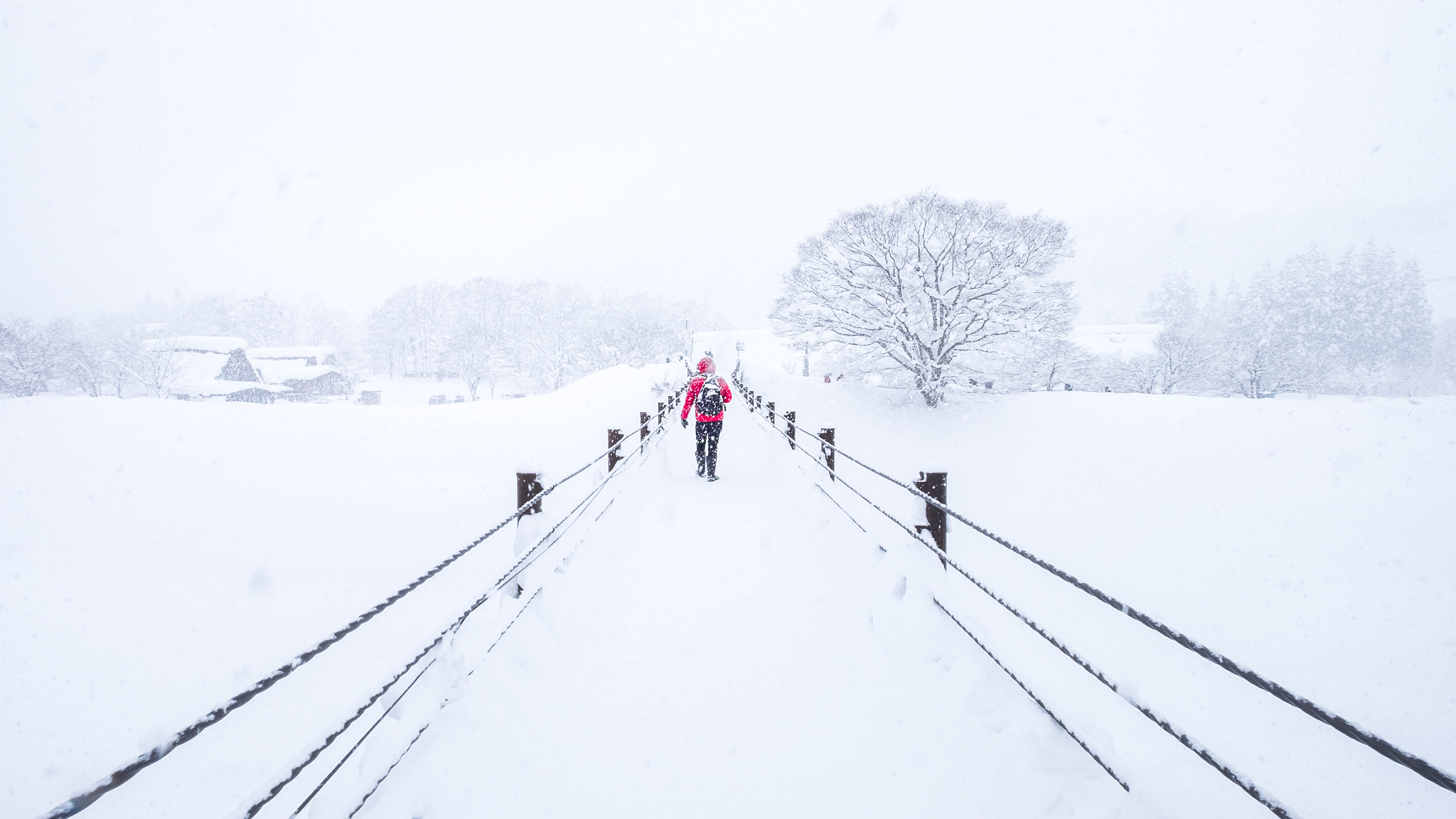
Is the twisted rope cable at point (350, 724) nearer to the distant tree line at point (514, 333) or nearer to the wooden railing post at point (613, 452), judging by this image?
the wooden railing post at point (613, 452)

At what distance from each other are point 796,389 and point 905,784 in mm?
27246

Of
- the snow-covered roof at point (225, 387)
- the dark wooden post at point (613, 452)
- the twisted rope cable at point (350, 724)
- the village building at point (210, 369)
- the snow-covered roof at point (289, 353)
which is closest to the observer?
the twisted rope cable at point (350, 724)

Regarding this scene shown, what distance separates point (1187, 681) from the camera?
880 centimetres

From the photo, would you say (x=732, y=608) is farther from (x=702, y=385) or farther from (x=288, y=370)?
(x=288, y=370)

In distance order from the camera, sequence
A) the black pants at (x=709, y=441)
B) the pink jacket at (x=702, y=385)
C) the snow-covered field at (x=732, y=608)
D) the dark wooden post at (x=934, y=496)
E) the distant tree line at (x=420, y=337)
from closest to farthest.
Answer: the snow-covered field at (x=732, y=608), the dark wooden post at (x=934, y=496), the pink jacket at (x=702, y=385), the black pants at (x=709, y=441), the distant tree line at (x=420, y=337)

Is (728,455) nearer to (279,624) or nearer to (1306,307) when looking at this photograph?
(279,624)

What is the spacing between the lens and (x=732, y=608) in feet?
15.5

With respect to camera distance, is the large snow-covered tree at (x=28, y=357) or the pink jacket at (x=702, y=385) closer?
the pink jacket at (x=702, y=385)

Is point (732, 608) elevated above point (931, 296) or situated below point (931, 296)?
below

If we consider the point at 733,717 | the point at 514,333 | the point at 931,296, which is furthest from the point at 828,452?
the point at 514,333

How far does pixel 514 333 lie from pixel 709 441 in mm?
61492

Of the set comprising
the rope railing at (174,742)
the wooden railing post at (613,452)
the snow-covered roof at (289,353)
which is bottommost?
the wooden railing post at (613,452)

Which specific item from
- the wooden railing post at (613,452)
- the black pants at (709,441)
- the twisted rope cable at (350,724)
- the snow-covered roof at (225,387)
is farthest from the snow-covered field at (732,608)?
the snow-covered roof at (225,387)

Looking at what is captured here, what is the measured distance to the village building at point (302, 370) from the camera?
→ 55.8 meters
